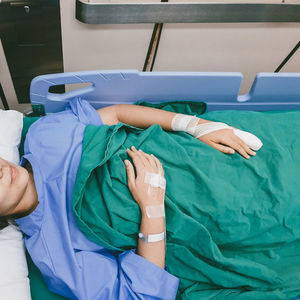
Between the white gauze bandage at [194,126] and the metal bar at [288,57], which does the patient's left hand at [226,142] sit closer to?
the white gauze bandage at [194,126]

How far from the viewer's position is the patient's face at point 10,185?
0.76 metres

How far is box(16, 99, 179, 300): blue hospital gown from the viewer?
834mm

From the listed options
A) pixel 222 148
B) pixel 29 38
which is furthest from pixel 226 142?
pixel 29 38

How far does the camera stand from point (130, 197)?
0.92 m

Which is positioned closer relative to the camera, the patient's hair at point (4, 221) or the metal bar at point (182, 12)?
the patient's hair at point (4, 221)

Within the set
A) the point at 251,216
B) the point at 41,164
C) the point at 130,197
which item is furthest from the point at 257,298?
the point at 41,164

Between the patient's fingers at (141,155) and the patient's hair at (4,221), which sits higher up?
the patient's fingers at (141,155)

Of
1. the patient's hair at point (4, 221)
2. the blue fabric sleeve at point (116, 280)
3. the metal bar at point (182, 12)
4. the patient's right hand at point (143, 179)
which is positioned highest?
the metal bar at point (182, 12)

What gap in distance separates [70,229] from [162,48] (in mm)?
945

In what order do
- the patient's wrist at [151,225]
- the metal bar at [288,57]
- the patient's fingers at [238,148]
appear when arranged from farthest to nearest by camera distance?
1. the metal bar at [288,57]
2. the patient's fingers at [238,148]
3. the patient's wrist at [151,225]

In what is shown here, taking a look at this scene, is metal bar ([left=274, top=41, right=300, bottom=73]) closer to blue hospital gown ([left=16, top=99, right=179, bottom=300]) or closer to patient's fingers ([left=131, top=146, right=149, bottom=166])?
patient's fingers ([left=131, top=146, right=149, bottom=166])

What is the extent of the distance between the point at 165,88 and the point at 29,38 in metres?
0.63

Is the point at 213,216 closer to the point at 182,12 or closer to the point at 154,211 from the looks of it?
the point at 154,211

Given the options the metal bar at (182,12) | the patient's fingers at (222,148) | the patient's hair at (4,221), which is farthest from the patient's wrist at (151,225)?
the metal bar at (182,12)
